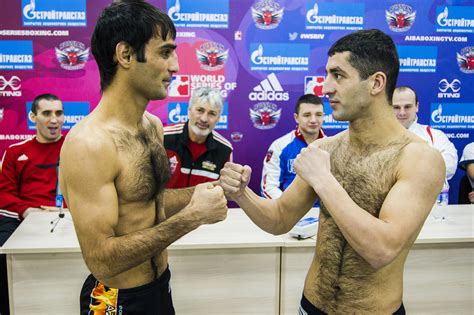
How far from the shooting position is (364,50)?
156 cm

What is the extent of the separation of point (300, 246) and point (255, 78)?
6.89 ft

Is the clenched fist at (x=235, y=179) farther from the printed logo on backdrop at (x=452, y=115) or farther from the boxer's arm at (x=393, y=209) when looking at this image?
the printed logo on backdrop at (x=452, y=115)

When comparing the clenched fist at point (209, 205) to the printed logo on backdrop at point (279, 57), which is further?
the printed logo on backdrop at point (279, 57)

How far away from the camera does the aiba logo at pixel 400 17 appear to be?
4.40 meters

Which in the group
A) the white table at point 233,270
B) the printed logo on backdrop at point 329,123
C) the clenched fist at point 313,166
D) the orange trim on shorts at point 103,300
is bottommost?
the white table at point 233,270

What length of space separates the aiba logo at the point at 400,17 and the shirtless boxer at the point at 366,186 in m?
3.09

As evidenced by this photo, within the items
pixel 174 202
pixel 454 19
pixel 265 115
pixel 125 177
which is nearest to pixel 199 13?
pixel 265 115

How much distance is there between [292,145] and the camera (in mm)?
3877

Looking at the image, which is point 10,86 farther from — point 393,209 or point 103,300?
point 393,209

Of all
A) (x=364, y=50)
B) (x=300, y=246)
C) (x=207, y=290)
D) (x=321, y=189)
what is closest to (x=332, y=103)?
(x=364, y=50)

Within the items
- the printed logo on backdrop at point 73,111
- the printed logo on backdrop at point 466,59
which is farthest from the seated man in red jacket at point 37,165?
the printed logo on backdrop at point 466,59

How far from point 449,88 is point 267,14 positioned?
6.20ft

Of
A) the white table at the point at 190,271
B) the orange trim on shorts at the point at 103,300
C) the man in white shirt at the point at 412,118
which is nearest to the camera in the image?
the orange trim on shorts at the point at 103,300

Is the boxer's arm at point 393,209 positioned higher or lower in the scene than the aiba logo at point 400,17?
lower
